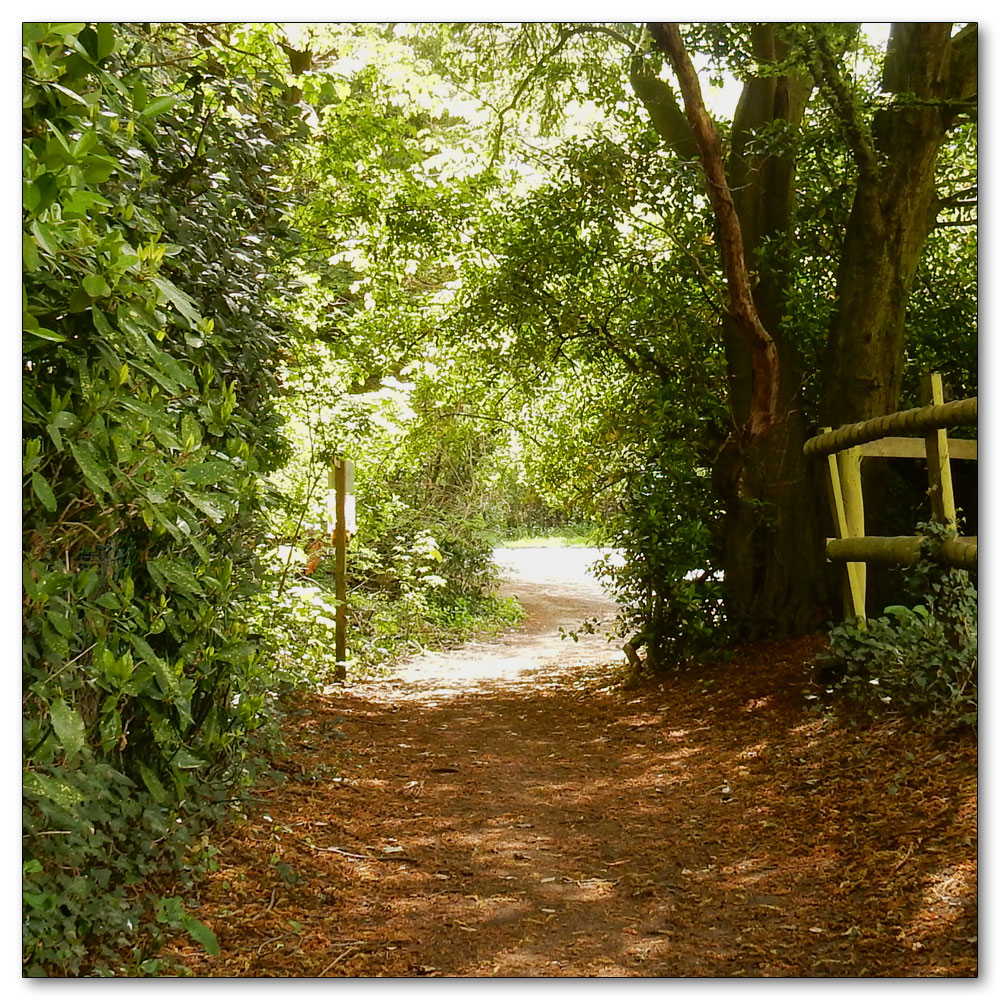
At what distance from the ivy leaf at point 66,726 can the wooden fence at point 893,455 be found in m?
2.76

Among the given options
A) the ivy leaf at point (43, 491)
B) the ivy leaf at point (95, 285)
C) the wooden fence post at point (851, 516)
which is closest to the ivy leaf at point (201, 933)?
the ivy leaf at point (43, 491)

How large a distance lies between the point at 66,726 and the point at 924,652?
113 inches

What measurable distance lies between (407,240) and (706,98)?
→ 6.92 feet

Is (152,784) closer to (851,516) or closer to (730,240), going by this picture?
(851,516)

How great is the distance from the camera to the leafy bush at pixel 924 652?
318cm

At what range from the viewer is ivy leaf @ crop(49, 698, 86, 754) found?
1.91 m

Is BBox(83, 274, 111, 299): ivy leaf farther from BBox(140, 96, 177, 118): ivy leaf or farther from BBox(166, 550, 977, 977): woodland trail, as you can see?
BBox(166, 550, 977, 977): woodland trail

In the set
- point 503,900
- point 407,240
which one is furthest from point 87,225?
point 407,240

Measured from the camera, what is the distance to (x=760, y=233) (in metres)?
5.83

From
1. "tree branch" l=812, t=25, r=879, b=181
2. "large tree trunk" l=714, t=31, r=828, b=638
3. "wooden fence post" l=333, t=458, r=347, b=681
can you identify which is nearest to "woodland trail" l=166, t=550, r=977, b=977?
"large tree trunk" l=714, t=31, r=828, b=638

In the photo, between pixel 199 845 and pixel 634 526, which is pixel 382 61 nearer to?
pixel 634 526

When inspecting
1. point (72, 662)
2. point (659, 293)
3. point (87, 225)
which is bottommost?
point (72, 662)

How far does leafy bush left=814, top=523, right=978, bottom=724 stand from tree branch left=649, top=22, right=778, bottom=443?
165 centimetres

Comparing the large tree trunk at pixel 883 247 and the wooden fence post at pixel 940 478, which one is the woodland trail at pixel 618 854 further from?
the large tree trunk at pixel 883 247
